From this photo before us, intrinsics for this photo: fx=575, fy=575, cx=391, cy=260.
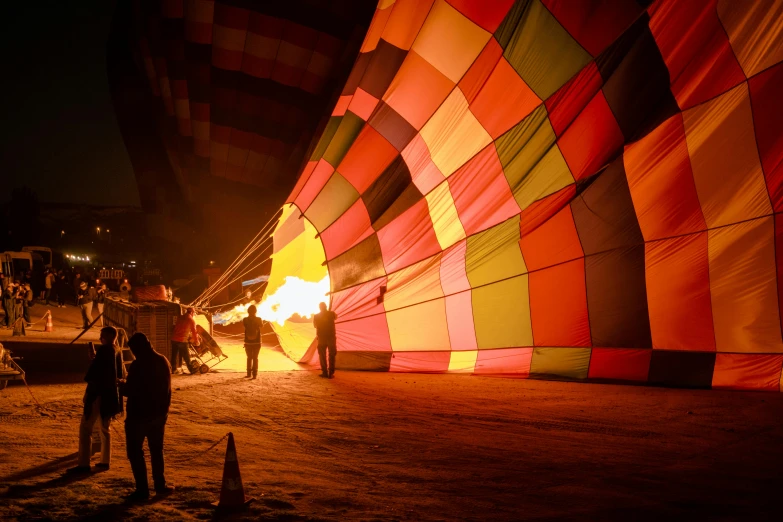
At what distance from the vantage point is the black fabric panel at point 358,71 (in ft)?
25.8

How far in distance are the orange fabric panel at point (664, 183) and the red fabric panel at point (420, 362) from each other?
3074 mm

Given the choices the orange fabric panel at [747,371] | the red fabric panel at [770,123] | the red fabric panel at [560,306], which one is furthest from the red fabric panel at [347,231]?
the red fabric panel at [770,123]

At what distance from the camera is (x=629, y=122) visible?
6438 millimetres

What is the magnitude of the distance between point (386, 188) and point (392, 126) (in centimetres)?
88

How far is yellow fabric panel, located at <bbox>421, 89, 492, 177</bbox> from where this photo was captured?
23.8ft

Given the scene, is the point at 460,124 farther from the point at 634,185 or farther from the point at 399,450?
the point at 399,450

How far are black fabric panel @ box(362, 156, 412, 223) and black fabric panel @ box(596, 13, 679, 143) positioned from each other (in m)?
2.83

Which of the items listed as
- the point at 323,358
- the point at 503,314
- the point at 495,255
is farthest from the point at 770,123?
the point at 323,358

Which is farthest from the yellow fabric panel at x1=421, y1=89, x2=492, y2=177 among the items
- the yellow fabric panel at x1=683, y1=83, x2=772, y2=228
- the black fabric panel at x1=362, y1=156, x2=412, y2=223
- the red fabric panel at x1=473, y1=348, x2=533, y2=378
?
the red fabric panel at x1=473, y1=348, x2=533, y2=378

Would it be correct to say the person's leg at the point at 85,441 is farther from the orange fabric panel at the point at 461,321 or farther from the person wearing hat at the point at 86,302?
the person wearing hat at the point at 86,302

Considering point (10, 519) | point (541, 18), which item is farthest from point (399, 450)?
point (541, 18)

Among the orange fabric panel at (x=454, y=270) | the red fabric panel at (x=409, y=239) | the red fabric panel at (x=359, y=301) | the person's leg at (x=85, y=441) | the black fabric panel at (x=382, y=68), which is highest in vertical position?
the black fabric panel at (x=382, y=68)

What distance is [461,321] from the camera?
7770 mm

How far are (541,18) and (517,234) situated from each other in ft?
8.30
